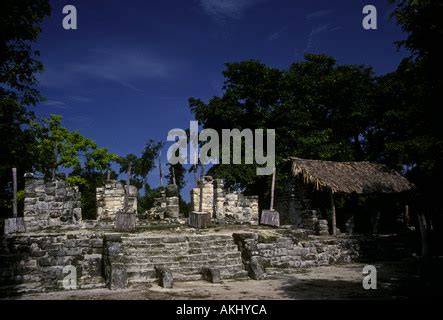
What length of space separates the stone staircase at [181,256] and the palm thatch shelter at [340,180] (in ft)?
24.0

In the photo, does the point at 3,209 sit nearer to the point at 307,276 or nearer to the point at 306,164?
the point at 306,164

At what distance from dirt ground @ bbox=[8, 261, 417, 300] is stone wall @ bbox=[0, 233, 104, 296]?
954 millimetres

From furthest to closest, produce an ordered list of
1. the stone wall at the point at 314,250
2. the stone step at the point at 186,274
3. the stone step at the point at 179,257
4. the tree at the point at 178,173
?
the tree at the point at 178,173 → the stone wall at the point at 314,250 → the stone step at the point at 179,257 → the stone step at the point at 186,274

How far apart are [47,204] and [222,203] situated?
25.8 ft

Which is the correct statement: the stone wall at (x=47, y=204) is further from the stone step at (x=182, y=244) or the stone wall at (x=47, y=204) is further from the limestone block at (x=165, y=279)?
the limestone block at (x=165, y=279)

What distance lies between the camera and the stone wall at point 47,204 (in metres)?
13.7

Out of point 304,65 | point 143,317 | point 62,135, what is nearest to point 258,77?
point 304,65

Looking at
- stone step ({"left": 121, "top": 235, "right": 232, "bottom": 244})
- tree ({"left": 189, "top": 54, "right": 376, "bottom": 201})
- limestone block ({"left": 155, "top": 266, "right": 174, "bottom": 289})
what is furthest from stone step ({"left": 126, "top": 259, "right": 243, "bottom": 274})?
tree ({"left": 189, "top": 54, "right": 376, "bottom": 201})

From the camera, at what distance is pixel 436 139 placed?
871 centimetres

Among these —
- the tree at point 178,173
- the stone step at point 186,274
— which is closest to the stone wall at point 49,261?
the stone step at point 186,274

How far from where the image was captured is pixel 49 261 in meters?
9.78

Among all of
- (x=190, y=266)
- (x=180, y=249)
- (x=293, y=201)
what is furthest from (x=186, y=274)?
(x=293, y=201)

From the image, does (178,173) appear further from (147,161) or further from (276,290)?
(276,290)

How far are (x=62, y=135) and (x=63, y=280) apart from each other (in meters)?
21.5
